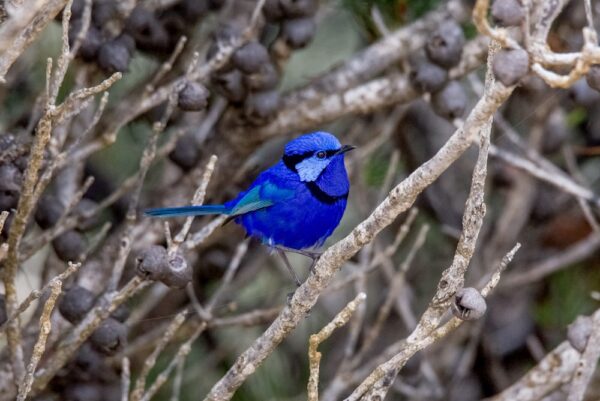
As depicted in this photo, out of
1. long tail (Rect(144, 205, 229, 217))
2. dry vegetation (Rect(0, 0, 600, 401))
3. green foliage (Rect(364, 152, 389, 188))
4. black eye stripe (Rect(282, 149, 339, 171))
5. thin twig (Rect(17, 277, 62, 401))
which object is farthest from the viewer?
green foliage (Rect(364, 152, 389, 188))

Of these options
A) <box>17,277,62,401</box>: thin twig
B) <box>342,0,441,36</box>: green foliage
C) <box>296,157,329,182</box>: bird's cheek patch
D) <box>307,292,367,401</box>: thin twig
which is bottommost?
<box>307,292,367,401</box>: thin twig

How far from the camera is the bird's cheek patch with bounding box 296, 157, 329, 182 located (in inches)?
141

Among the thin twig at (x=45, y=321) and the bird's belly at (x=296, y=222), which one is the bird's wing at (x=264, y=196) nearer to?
the bird's belly at (x=296, y=222)

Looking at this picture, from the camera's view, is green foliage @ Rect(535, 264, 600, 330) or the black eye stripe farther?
Answer: green foliage @ Rect(535, 264, 600, 330)

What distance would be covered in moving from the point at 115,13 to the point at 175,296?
1287mm

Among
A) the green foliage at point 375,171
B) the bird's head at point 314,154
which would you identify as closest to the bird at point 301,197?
the bird's head at point 314,154

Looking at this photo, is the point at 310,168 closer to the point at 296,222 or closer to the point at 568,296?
the point at 296,222

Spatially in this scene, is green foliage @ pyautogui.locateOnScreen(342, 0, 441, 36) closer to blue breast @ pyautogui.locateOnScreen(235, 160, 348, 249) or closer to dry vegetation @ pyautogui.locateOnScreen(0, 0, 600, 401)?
dry vegetation @ pyautogui.locateOnScreen(0, 0, 600, 401)

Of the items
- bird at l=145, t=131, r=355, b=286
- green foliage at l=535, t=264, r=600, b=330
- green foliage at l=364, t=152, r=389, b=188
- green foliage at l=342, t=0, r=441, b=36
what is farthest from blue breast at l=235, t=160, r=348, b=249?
green foliage at l=535, t=264, r=600, b=330

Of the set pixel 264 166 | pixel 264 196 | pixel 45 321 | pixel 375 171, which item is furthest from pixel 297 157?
pixel 45 321

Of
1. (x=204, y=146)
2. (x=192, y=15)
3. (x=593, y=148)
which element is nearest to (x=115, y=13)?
(x=192, y=15)

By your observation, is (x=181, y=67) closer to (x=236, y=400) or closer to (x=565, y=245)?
(x=236, y=400)

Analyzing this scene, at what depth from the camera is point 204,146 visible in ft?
13.3

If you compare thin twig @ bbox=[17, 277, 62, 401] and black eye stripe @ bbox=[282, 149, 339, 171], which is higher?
black eye stripe @ bbox=[282, 149, 339, 171]
